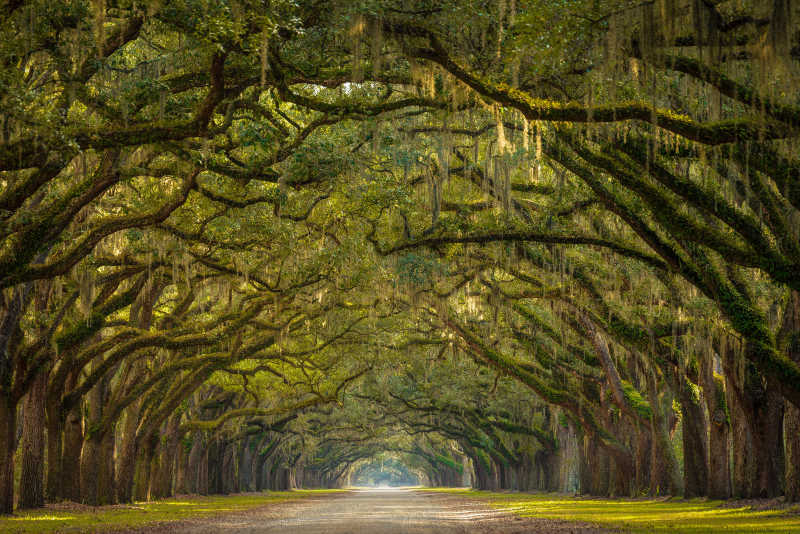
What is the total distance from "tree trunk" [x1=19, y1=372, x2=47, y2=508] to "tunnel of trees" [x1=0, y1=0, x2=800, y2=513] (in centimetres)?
8

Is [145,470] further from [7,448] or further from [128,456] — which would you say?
[7,448]

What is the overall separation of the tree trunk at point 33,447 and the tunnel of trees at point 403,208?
0.08m

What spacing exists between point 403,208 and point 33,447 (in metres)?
11.3

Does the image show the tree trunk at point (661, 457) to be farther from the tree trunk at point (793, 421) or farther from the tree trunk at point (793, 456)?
the tree trunk at point (793, 456)

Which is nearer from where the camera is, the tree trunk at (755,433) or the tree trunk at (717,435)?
the tree trunk at (755,433)

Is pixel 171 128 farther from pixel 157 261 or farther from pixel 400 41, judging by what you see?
pixel 157 261

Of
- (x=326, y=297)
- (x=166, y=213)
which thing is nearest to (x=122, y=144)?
(x=166, y=213)

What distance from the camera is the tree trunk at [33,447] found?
72.0 ft

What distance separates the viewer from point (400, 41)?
12008 mm

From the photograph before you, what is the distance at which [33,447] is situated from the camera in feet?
72.3

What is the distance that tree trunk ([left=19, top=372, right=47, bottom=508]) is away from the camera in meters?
21.9

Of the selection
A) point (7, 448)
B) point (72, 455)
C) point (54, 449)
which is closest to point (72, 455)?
point (72, 455)

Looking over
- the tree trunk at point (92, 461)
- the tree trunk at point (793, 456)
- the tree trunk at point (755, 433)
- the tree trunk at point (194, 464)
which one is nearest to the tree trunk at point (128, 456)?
the tree trunk at point (92, 461)

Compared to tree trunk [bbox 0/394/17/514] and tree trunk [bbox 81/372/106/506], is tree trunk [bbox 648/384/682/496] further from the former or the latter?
tree trunk [bbox 0/394/17/514]
